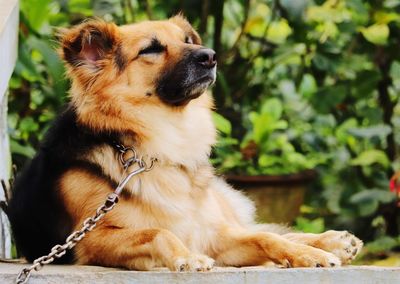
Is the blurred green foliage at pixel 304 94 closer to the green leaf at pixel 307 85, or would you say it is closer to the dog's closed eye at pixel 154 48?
the green leaf at pixel 307 85

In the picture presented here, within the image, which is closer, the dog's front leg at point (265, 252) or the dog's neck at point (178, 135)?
the dog's front leg at point (265, 252)

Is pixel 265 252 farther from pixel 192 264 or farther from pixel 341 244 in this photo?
pixel 192 264

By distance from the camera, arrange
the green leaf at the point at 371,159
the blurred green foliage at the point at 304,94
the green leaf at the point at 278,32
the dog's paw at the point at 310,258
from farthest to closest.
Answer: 1. the green leaf at the point at 278,32
2. the green leaf at the point at 371,159
3. the blurred green foliage at the point at 304,94
4. the dog's paw at the point at 310,258

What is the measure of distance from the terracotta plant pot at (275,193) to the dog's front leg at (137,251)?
3.12 meters

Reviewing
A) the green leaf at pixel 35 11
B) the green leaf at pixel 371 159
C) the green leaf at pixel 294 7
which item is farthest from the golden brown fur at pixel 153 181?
the green leaf at pixel 371 159

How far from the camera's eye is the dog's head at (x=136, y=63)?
3.85 metres

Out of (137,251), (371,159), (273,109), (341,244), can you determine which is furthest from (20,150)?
(371,159)

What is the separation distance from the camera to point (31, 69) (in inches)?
223

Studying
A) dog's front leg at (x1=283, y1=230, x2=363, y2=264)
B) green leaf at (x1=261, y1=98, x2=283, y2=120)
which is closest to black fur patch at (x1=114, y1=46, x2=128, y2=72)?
dog's front leg at (x1=283, y1=230, x2=363, y2=264)

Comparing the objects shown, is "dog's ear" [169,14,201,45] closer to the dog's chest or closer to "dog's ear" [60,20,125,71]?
"dog's ear" [60,20,125,71]

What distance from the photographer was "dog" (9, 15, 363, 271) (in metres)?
3.52

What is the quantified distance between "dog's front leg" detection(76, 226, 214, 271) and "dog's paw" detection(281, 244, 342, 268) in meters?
0.36

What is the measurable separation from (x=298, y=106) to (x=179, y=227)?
4.14 m

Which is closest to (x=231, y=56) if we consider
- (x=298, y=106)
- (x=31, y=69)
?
(x=298, y=106)
